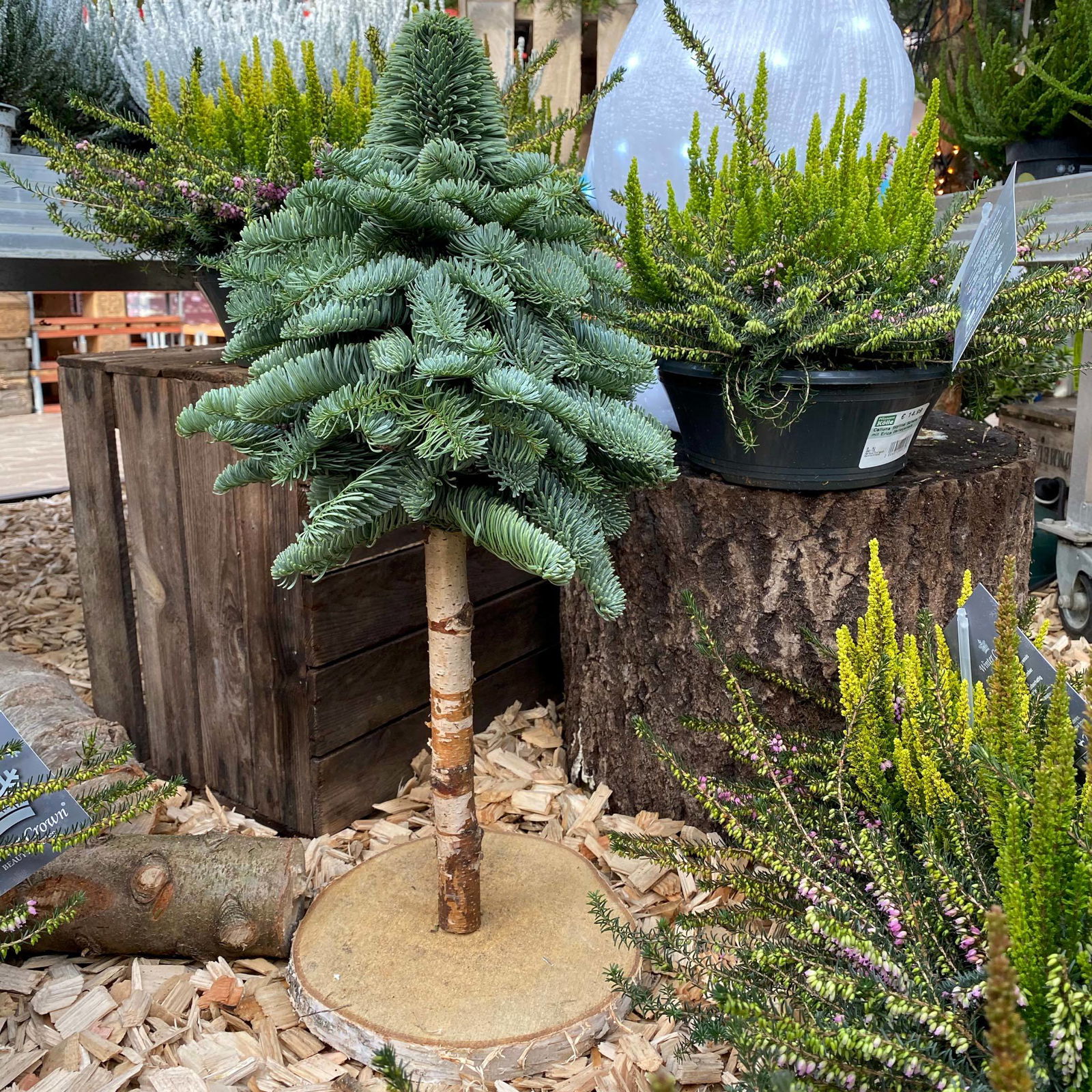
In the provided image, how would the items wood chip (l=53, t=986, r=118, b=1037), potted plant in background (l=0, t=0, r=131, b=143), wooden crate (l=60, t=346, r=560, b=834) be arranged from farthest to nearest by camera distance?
1. potted plant in background (l=0, t=0, r=131, b=143)
2. wooden crate (l=60, t=346, r=560, b=834)
3. wood chip (l=53, t=986, r=118, b=1037)

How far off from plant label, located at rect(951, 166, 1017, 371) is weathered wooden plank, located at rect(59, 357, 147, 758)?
1.41m

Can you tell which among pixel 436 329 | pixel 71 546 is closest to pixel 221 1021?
pixel 436 329

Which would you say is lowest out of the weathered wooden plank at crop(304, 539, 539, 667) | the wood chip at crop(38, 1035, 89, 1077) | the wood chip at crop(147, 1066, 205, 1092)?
the wood chip at crop(38, 1035, 89, 1077)

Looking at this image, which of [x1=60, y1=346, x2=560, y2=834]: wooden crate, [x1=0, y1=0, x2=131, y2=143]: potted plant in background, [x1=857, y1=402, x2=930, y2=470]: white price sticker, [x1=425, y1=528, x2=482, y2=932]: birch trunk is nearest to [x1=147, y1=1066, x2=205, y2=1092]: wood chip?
[x1=425, y1=528, x2=482, y2=932]: birch trunk

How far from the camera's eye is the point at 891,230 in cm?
137

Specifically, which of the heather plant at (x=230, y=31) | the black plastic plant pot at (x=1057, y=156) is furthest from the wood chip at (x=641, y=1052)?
the black plastic plant pot at (x=1057, y=156)

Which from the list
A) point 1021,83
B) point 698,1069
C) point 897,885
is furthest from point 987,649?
point 1021,83

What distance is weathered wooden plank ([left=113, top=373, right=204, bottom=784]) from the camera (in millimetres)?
1677

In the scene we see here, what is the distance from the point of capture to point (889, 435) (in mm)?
1398

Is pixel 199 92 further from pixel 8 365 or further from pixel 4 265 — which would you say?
pixel 8 365

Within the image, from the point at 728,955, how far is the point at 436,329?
948mm

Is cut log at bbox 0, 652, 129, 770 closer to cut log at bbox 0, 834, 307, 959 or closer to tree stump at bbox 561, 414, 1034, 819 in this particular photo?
cut log at bbox 0, 834, 307, 959

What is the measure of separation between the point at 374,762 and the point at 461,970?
0.54 meters

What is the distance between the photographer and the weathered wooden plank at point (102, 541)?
178 centimetres
